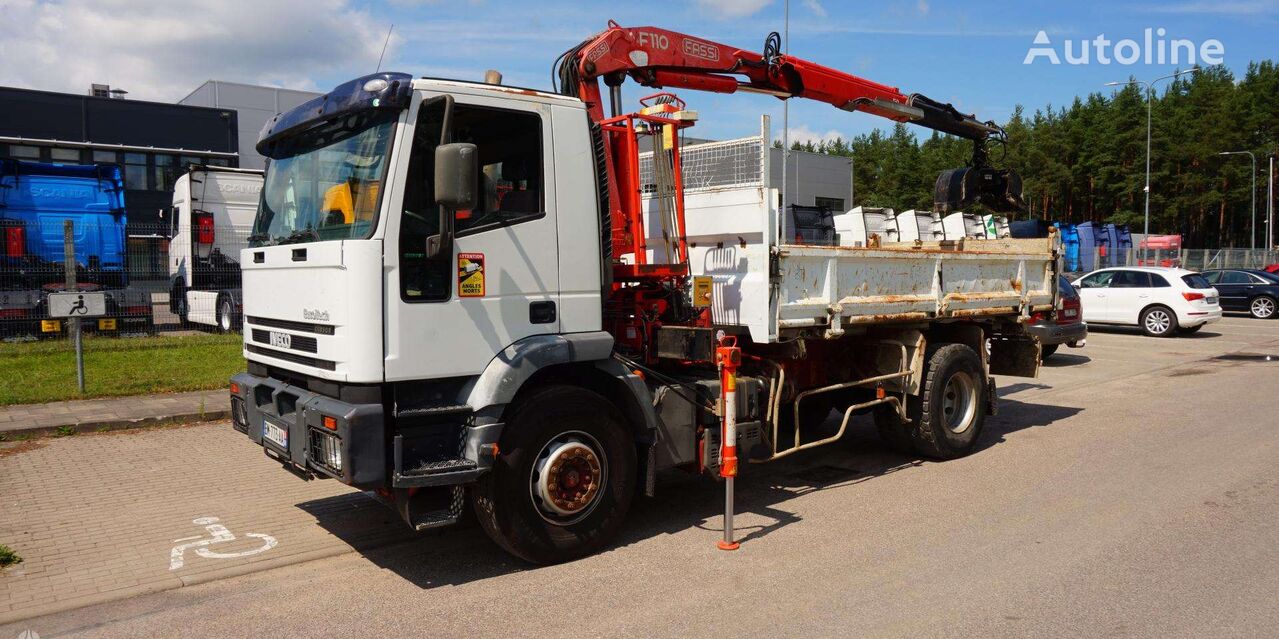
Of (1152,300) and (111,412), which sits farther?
(1152,300)

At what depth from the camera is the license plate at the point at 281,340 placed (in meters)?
5.16

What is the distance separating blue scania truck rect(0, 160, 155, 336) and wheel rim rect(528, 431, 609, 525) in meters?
12.7

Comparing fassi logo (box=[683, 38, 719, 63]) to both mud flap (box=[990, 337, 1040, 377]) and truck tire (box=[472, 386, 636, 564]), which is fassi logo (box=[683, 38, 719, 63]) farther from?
mud flap (box=[990, 337, 1040, 377])

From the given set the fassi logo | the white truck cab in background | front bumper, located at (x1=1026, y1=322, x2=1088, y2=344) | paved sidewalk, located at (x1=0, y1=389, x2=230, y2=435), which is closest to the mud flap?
the fassi logo

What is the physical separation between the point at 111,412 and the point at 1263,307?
2883cm

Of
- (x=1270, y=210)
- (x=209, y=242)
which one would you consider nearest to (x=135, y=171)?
(x=209, y=242)

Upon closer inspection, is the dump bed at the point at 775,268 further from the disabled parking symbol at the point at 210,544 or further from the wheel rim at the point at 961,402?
the disabled parking symbol at the point at 210,544

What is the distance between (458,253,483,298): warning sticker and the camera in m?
4.84

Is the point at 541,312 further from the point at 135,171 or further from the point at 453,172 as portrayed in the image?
the point at 135,171

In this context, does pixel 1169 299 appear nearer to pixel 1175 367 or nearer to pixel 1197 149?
pixel 1175 367

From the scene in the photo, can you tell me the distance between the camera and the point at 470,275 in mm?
4871

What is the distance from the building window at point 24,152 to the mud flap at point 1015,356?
30.3 metres

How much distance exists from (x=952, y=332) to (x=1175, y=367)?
8841mm

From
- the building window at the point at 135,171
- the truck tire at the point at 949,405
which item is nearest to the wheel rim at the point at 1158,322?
the truck tire at the point at 949,405
